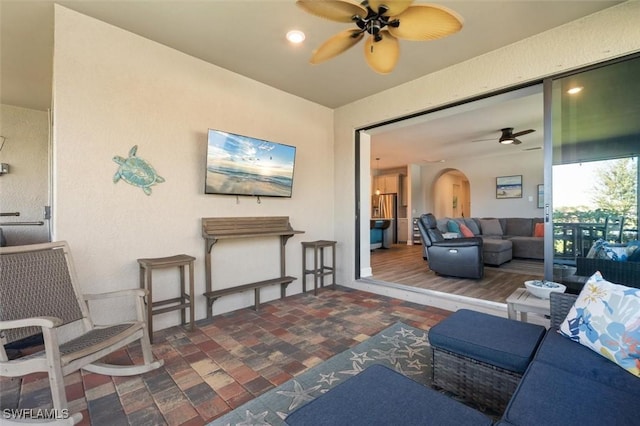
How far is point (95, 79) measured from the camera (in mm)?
2494

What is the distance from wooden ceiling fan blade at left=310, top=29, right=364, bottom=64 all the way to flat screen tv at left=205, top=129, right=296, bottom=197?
1.41 metres

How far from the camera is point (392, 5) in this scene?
1.59m

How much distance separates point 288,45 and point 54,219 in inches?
101

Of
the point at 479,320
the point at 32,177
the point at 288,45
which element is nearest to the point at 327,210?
the point at 288,45

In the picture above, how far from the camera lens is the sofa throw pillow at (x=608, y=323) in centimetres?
132

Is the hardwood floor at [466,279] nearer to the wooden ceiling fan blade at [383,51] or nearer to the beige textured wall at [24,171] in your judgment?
the wooden ceiling fan blade at [383,51]

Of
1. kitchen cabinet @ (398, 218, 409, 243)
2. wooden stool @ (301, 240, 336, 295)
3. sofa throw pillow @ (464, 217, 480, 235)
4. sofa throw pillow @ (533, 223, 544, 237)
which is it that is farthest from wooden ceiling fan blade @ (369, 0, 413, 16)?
kitchen cabinet @ (398, 218, 409, 243)

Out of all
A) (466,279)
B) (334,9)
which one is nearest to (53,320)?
(334,9)

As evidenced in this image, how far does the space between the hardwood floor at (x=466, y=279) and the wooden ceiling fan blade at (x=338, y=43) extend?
3.25 m

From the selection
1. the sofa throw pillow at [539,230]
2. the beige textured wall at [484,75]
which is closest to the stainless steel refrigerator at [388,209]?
the sofa throw pillow at [539,230]

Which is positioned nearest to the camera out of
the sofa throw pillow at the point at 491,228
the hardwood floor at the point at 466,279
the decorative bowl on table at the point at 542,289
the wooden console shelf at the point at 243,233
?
the decorative bowl on table at the point at 542,289

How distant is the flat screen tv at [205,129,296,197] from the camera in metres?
3.10

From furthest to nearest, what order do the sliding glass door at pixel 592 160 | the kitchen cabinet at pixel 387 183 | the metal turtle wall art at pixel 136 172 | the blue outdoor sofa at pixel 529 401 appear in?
1. the kitchen cabinet at pixel 387 183
2. the metal turtle wall art at pixel 136 172
3. the sliding glass door at pixel 592 160
4. the blue outdoor sofa at pixel 529 401

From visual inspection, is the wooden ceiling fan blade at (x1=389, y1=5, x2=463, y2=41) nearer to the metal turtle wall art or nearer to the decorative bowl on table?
the decorative bowl on table
